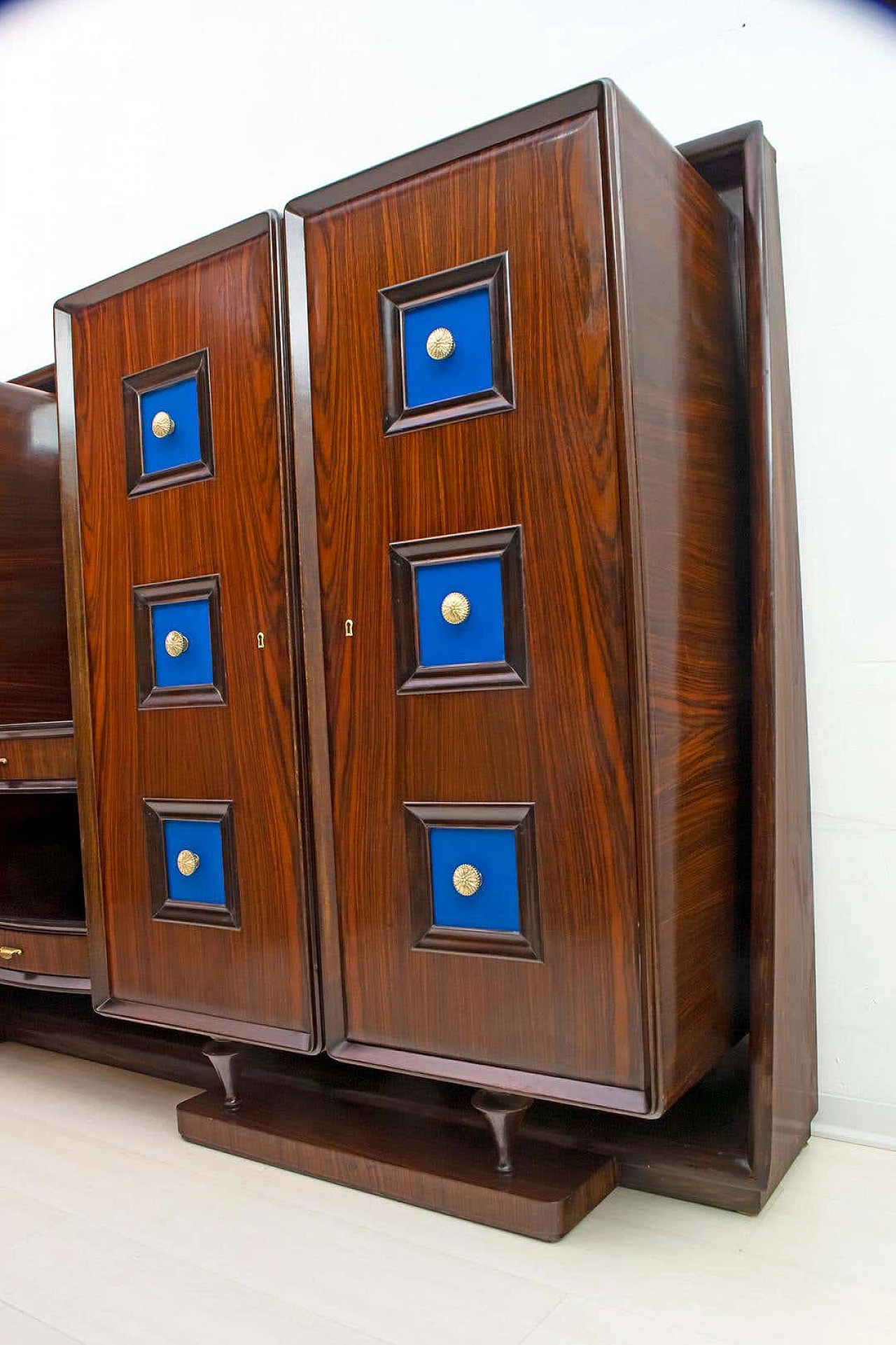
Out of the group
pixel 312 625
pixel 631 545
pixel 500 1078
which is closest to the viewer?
pixel 631 545

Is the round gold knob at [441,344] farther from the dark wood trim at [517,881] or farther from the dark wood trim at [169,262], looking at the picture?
the dark wood trim at [517,881]

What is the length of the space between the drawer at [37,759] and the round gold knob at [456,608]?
801mm

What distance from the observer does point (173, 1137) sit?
161 cm

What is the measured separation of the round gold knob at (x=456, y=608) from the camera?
3.98ft

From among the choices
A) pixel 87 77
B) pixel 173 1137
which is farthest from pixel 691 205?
pixel 87 77

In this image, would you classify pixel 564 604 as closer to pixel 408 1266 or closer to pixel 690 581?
pixel 690 581

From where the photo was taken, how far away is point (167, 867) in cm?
154

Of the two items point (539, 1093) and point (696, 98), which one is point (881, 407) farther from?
point (539, 1093)

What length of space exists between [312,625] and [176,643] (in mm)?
254

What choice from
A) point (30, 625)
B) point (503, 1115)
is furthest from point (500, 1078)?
point (30, 625)

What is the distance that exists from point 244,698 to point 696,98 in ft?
3.64

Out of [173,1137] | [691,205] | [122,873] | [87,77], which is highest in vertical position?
[87,77]

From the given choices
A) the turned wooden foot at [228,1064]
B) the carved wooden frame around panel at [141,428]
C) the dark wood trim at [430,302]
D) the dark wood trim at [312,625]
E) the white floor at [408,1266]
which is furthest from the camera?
the turned wooden foot at [228,1064]

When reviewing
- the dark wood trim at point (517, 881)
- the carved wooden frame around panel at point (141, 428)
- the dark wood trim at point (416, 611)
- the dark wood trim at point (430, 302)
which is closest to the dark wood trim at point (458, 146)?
the dark wood trim at point (430, 302)
